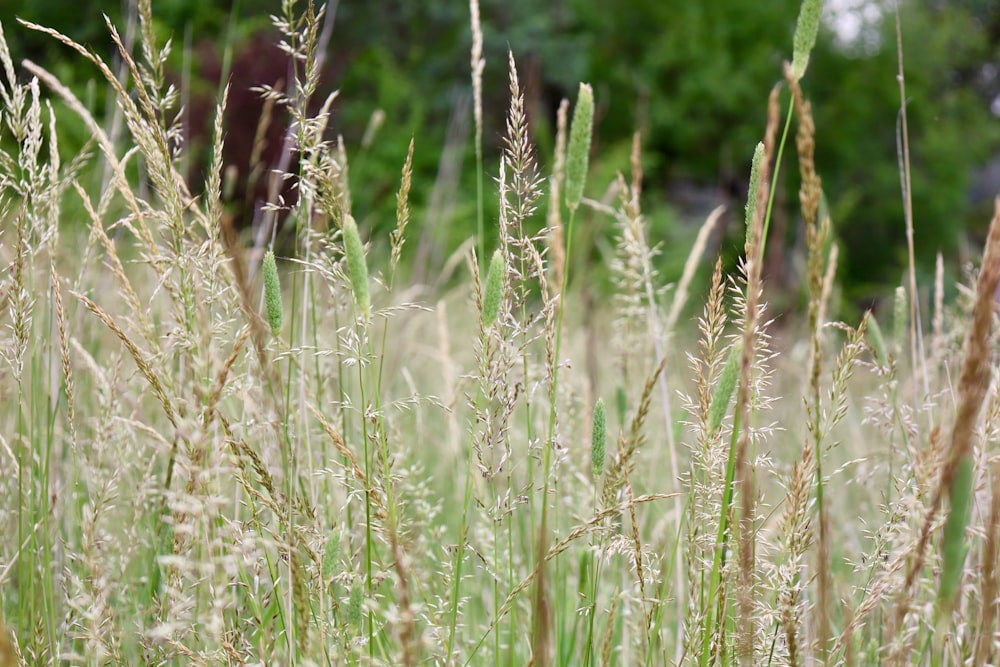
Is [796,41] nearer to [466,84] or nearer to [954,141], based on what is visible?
[466,84]

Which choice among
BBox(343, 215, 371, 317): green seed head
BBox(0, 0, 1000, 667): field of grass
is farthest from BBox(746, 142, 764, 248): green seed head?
BBox(343, 215, 371, 317): green seed head

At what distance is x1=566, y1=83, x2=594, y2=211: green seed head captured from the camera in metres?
0.78

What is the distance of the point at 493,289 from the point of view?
750 mm

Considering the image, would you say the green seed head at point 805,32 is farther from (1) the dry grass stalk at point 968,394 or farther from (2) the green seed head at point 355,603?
(2) the green seed head at point 355,603

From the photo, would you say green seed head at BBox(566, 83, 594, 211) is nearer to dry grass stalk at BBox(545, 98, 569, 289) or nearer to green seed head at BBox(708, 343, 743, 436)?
dry grass stalk at BBox(545, 98, 569, 289)

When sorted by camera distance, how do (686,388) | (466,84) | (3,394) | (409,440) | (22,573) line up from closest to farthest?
(22,573) → (3,394) → (409,440) → (686,388) → (466,84)

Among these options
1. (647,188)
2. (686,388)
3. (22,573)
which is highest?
(647,188)

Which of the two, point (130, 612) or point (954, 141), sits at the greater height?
point (954, 141)

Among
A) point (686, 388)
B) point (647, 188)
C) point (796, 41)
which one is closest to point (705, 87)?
point (647, 188)

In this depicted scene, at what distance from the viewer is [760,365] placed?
87 centimetres

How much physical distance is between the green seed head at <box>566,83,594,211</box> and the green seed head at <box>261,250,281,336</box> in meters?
0.29

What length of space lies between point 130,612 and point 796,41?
120 cm

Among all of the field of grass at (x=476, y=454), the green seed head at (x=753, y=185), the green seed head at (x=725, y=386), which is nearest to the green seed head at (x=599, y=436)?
the field of grass at (x=476, y=454)

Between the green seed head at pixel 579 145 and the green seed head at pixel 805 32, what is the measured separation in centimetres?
20
